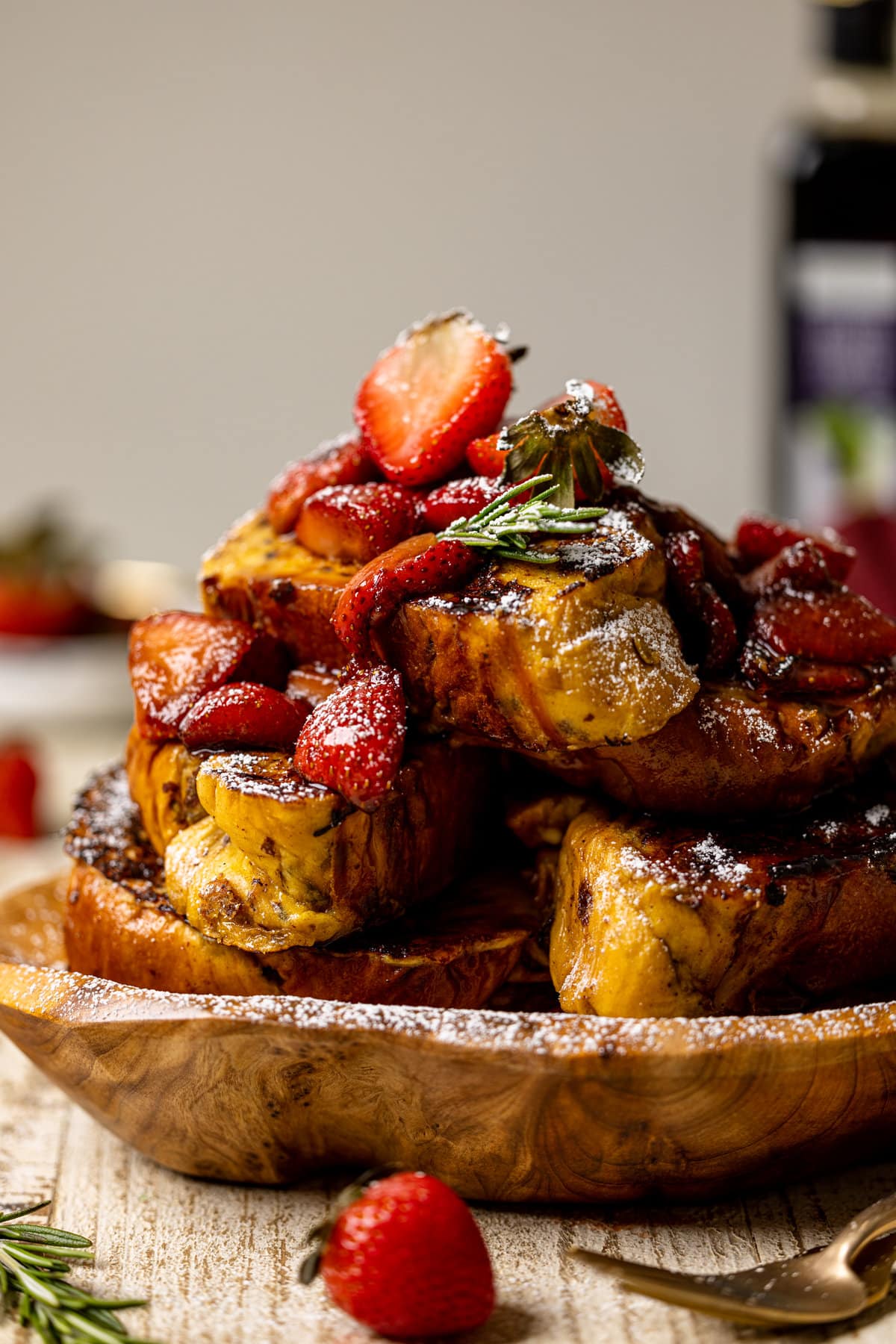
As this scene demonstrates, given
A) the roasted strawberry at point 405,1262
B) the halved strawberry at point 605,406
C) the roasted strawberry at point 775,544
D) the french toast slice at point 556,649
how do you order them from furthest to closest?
the roasted strawberry at point 775,544, the halved strawberry at point 605,406, the french toast slice at point 556,649, the roasted strawberry at point 405,1262

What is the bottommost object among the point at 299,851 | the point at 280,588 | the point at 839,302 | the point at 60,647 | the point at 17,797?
the point at 60,647

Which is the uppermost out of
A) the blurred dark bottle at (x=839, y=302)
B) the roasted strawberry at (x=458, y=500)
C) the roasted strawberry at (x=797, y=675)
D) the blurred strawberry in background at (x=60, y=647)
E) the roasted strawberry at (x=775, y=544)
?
the roasted strawberry at (x=458, y=500)

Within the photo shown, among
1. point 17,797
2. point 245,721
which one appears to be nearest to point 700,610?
point 245,721

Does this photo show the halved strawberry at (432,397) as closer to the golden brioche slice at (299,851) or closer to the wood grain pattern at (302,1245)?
the golden brioche slice at (299,851)

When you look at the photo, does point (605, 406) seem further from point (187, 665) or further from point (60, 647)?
point (60, 647)

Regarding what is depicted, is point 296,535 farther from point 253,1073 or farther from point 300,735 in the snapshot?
point 253,1073

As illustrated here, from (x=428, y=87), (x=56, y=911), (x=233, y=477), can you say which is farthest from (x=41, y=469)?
(x=56, y=911)

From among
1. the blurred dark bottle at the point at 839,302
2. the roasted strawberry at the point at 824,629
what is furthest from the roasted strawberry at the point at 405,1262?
the blurred dark bottle at the point at 839,302

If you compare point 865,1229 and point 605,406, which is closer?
point 865,1229
